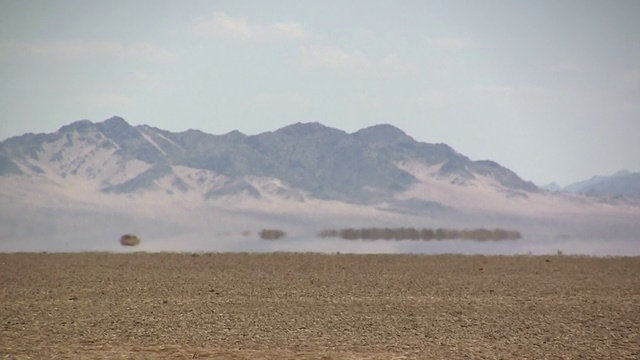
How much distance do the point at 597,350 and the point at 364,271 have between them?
1349 cm

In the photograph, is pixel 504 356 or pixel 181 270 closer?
pixel 504 356

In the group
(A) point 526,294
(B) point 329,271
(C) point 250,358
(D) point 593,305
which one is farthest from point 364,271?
(C) point 250,358

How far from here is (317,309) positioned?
20.1 m

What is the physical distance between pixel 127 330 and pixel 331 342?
5.26 metres

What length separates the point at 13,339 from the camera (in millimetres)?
16359

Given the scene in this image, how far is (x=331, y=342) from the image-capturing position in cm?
1614

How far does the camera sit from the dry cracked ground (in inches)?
616

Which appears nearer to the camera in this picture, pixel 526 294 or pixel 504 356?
pixel 504 356

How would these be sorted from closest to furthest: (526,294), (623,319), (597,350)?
(597,350) < (623,319) < (526,294)

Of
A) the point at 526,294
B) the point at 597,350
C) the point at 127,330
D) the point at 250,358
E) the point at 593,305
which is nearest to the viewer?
the point at 250,358

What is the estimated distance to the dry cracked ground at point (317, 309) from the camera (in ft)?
51.3

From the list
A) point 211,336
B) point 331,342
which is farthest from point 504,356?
point 211,336

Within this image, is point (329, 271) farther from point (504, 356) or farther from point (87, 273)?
point (504, 356)

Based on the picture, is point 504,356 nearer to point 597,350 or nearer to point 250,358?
point 597,350
